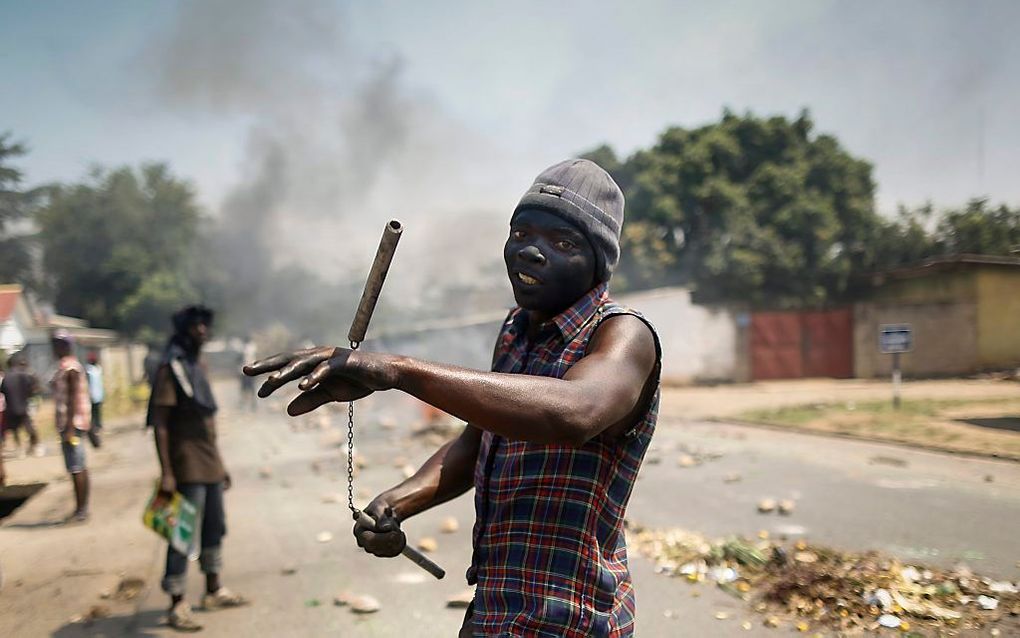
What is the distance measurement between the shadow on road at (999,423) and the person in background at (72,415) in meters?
10.5

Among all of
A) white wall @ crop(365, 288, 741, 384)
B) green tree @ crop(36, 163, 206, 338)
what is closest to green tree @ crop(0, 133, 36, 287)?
green tree @ crop(36, 163, 206, 338)

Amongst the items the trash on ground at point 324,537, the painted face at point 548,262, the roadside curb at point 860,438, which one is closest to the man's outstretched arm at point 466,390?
the painted face at point 548,262

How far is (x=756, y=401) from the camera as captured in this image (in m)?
15.5

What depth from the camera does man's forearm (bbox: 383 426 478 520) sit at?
1839 mm

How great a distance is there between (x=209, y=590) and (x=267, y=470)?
15.2 feet

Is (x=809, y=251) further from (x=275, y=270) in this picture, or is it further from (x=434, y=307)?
(x=275, y=270)

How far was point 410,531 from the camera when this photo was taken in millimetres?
5875

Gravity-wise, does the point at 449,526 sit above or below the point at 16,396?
below

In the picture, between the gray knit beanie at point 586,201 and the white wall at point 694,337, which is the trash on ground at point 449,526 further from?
the white wall at point 694,337

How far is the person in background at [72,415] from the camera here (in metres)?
6.68

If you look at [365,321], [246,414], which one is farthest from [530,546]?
[246,414]

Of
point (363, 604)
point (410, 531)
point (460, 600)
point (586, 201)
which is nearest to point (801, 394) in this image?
point (410, 531)

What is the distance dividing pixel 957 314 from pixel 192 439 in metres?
17.7

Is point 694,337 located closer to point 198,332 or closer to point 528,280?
point 198,332
